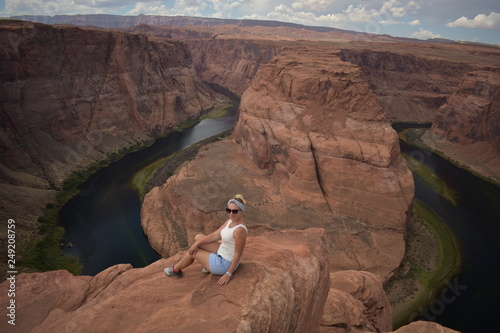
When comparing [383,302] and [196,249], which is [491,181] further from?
[196,249]

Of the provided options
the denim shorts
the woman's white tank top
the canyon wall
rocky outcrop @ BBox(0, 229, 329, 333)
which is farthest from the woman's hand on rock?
the canyon wall

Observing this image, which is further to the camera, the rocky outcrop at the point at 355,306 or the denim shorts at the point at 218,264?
the rocky outcrop at the point at 355,306

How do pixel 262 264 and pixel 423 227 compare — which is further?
pixel 423 227

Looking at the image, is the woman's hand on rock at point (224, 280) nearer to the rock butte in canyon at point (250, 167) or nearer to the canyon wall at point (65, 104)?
the rock butte in canyon at point (250, 167)

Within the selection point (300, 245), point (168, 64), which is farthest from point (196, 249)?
point (168, 64)

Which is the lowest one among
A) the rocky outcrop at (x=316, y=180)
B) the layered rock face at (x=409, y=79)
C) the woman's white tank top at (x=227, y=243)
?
the rocky outcrop at (x=316, y=180)

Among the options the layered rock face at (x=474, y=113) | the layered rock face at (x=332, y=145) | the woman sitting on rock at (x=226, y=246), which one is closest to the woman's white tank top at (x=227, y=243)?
the woman sitting on rock at (x=226, y=246)

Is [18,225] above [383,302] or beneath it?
beneath
